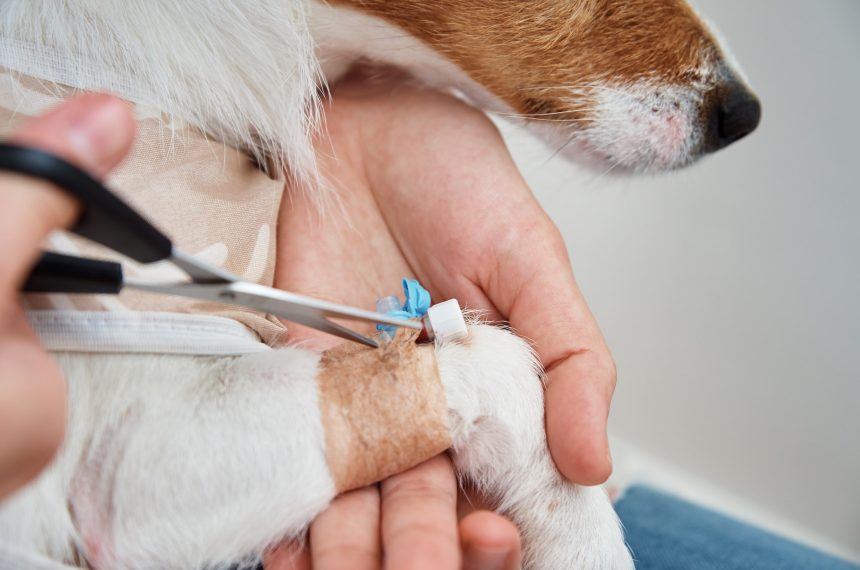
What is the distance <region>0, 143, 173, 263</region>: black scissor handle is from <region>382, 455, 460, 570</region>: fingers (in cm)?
23

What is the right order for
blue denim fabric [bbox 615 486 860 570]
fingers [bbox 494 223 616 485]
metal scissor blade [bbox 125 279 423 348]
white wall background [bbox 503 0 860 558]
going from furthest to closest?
white wall background [bbox 503 0 860 558]
blue denim fabric [bbox 615 486 860 570]
fingers [bbox 494 223 616 485]
metal scissor blade [bbox 125 279 423 348]

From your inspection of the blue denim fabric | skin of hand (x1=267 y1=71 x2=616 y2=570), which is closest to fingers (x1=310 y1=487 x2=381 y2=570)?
skin of hand (x1=267 y1=71 x2=616 y2=570)

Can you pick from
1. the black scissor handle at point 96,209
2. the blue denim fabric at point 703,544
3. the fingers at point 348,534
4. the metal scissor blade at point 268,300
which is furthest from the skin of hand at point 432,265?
the blue denim fabric at point 703,544

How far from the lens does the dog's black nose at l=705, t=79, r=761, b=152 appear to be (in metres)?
0.71

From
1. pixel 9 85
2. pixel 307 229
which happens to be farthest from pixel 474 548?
pixel 9 85

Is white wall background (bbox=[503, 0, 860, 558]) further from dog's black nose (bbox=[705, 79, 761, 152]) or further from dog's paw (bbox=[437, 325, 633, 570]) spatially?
dog's paw (bbox=[437, 325, 633, 570])

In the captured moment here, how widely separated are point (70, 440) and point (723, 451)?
4.29ft

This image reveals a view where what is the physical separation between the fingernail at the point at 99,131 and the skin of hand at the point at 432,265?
281 mm

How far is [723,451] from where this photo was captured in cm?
140

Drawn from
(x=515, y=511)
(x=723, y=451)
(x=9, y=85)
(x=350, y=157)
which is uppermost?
(x=9, y=85)

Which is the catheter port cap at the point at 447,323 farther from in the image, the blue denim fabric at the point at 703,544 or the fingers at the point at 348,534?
the blue denim fabric at the point at 703,544

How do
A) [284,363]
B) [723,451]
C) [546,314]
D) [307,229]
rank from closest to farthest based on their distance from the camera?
[284,363], [546,314], [307,229], [723,451]

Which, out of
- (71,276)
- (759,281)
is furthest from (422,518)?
(759,281)

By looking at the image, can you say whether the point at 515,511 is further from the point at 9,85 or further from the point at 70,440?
the point at 9,85
